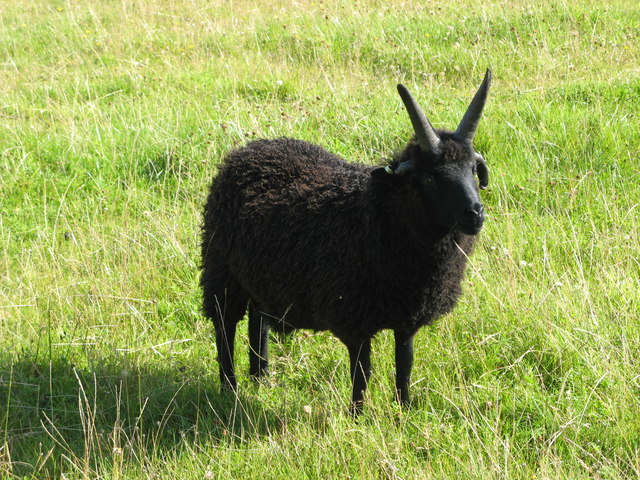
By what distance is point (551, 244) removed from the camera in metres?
5.68

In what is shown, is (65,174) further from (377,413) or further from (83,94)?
(377,413)

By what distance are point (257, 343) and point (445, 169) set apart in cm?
197

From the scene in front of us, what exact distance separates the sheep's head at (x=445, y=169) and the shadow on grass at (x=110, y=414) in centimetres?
153

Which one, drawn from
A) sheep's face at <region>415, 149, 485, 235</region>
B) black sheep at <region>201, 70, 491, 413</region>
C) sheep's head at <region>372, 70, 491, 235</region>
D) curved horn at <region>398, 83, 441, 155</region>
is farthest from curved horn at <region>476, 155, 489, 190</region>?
curved horn at <region>398, 83, 441, 155</region>

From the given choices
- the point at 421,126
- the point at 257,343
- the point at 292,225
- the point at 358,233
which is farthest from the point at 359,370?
the point at 421,126

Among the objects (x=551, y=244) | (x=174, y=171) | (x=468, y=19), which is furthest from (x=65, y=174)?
(x=468, y=19)

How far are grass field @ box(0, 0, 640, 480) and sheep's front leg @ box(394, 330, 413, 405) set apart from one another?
12cm

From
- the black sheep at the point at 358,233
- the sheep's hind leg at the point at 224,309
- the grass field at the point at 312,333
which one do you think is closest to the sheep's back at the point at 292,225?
the black sheep at the point at 358,233

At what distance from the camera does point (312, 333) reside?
17.6 feet

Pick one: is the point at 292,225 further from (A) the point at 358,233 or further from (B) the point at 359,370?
(B) the point at 359,370

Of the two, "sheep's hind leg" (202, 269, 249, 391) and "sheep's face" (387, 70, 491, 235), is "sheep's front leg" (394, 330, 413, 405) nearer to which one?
"sheep's face" (387, 70, 491, 235)

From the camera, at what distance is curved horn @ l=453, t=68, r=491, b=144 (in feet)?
13.2

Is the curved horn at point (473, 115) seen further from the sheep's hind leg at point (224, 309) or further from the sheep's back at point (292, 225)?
the sheep's hind leg at point (224, 309)

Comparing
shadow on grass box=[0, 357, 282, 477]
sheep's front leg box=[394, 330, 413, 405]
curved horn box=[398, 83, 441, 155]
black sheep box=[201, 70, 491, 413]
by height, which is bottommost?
shadow on grass box=[0, 357, 282, 477]
